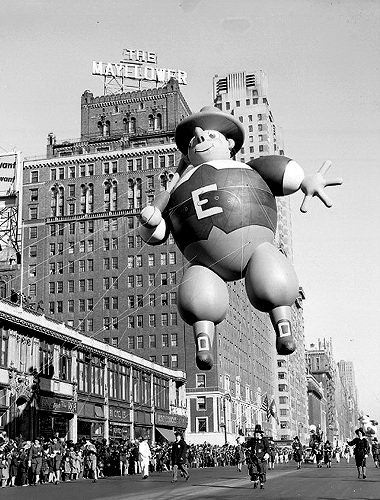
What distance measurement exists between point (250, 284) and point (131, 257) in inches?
2840

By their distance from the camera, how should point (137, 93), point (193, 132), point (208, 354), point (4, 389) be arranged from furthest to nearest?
point (137, 93), point (4, 389), point (193, 132), point (208, 354)

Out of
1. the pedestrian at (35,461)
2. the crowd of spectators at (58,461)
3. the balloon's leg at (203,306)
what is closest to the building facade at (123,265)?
the crowd of spectators at (58,461)

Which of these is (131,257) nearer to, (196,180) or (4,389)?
(4,389)

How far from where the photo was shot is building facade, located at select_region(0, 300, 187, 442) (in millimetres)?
36062

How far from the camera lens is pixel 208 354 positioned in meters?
12.3

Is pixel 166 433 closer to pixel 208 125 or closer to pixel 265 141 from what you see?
pixel 208 125

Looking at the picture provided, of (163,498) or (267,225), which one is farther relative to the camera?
(163,498)

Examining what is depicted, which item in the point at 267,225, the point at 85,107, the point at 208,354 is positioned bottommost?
the point at 208,354

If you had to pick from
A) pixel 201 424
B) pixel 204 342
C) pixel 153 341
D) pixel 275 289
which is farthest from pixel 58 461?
pixel 153 341

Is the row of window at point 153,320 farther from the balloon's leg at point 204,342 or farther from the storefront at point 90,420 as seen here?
the balloon's leg at point 204,342

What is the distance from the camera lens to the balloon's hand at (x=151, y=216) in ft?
43.8

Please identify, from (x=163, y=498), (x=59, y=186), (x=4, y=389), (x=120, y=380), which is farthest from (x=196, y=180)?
(x=59, y=186)

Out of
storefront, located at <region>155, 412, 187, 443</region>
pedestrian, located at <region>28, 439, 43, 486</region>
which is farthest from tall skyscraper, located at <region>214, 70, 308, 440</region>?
pedestrian, located at <region>28, 439, 43, 486</region>

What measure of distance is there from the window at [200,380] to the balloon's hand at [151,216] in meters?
66.6
